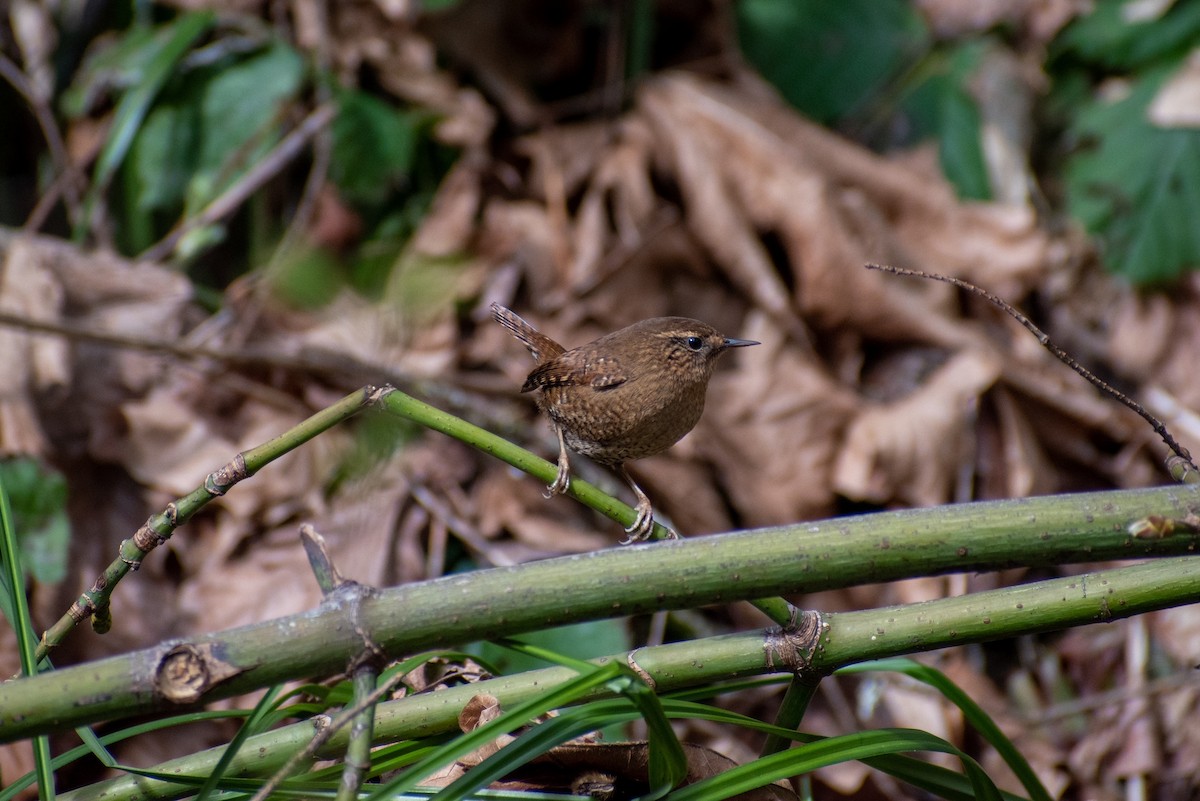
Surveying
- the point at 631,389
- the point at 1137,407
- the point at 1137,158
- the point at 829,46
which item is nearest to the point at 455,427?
the point at 1137,407

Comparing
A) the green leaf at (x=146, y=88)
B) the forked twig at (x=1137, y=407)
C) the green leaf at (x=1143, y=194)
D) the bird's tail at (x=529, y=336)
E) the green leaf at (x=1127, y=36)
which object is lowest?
the forked twig at (x=1137, y=407)

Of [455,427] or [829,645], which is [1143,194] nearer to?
[829,645]

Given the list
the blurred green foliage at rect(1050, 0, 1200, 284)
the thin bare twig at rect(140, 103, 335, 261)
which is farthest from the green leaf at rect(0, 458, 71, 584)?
the blurred green foliage at rect(1050, 0, 1200, 284)

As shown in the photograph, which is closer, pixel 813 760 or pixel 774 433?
pixel 813 760

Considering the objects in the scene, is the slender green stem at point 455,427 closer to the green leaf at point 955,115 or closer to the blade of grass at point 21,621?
the blade of grass at point 21,621

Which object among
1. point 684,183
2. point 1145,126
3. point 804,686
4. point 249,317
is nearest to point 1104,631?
point 1145,126

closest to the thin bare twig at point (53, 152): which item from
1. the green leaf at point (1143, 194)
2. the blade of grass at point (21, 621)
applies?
the blade of grass at point (21, 621)

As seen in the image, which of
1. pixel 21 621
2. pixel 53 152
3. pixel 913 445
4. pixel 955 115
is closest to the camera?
pixel 21 621

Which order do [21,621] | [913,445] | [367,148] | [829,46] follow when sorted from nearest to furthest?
[21,621]
[913,445]
[367,148]
[829,46]
